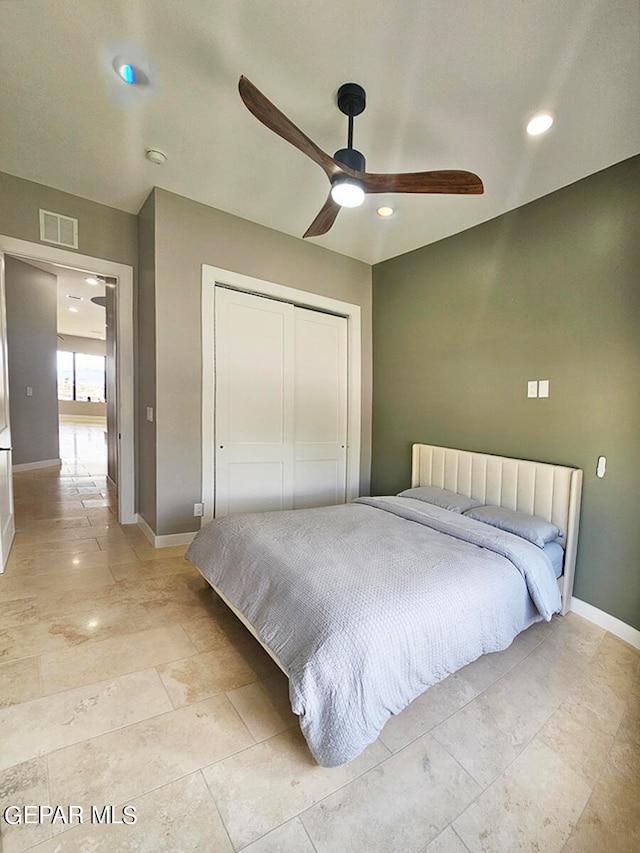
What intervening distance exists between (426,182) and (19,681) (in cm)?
308

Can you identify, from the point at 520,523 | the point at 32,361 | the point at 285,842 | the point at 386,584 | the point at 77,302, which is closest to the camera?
the point at 285,842

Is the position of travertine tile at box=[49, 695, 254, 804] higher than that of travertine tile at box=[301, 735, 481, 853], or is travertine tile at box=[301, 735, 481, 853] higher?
travertine tile at box=[49, 695, 254, 804]

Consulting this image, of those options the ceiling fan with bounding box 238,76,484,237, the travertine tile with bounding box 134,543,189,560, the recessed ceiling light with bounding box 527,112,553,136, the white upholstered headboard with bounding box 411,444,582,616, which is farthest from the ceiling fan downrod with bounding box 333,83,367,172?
the travertine tile with bounding box 134,543,189,560

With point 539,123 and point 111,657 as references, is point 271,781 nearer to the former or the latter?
point 111,657

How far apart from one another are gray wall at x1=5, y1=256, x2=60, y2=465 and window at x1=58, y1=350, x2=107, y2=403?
5.57 metres

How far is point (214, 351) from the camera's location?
3328 mm

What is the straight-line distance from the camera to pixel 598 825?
1194 millimetres

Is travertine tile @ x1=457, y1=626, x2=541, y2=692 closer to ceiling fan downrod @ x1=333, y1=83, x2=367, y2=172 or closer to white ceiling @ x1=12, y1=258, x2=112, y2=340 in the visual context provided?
ceiling fan downrod @ x1=333, y1=83, x2=367, y2=172

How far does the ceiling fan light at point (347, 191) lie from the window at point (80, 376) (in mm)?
11573

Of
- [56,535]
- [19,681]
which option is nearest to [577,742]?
[19,681]

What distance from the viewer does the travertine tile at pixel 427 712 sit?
4.85 ft

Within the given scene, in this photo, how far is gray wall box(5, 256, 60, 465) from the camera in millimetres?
5629

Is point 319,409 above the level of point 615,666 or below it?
above

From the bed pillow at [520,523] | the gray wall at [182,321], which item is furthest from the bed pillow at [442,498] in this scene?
the gray wall at [182,321]
